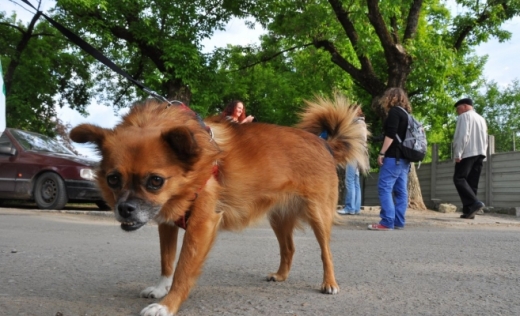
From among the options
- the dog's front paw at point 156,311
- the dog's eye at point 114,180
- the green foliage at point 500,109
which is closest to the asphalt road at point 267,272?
the dog's front paw at point 156,311

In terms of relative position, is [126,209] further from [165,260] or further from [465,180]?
[465,180]

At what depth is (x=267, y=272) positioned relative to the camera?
16.5 feet

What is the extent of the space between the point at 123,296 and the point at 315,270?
1.95 meters

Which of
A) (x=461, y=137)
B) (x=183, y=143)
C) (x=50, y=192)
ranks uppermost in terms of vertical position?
(x=461, y=137)

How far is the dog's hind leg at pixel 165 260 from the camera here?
12.8 ft

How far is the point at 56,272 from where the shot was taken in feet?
15.4

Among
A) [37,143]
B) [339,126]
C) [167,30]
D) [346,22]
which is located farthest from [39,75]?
[339,126]

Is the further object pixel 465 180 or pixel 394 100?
pixel 465 180

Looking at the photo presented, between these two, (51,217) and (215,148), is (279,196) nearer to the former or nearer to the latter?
(215,148)

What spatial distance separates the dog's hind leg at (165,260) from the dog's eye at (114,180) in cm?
72

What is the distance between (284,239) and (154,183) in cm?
186

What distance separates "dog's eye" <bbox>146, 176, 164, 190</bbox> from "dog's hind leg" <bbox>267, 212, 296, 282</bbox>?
5.04 feet

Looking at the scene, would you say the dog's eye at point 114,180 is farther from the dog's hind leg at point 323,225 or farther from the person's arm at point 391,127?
the person's arm at point 391,127

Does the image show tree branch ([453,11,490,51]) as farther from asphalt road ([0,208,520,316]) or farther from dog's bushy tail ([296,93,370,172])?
dog's bushy tail ([296,93,370,172])
